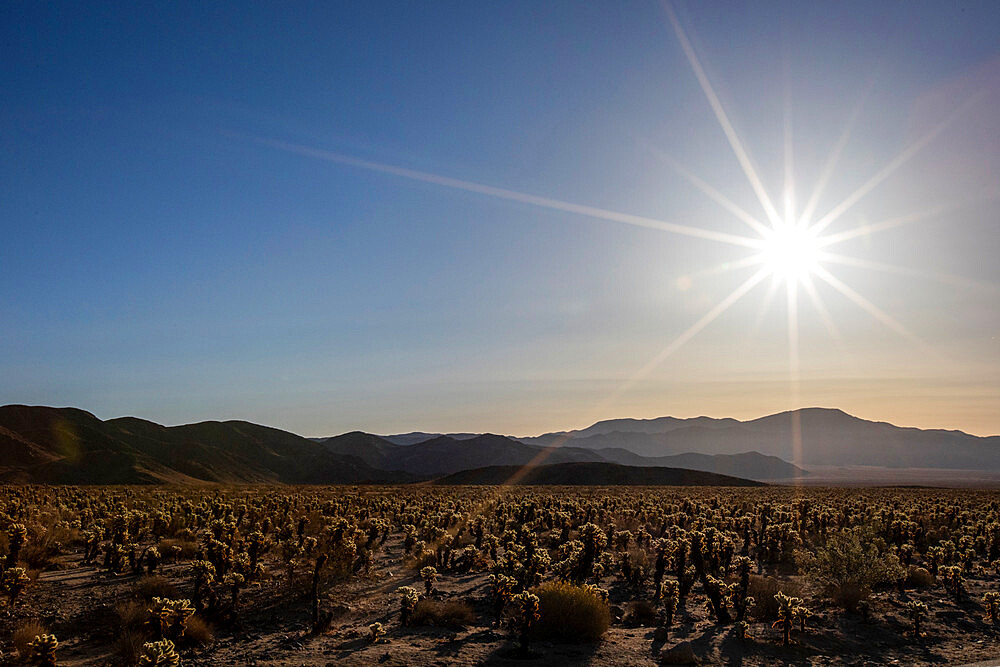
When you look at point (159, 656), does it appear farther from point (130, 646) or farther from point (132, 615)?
point (132, 615)

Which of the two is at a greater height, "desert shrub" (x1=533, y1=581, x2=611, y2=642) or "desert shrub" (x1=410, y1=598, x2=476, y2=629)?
"desert shrub" (x1=533, y1=581, x2=611, y2=642)

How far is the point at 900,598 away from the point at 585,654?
10503 millimetres

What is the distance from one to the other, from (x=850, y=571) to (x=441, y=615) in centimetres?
1054

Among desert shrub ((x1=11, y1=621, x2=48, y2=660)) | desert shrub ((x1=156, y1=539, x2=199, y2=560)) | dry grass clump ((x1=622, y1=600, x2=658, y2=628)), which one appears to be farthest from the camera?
desert shrub ((x1=156, y1=539, x2=199, y2=560))

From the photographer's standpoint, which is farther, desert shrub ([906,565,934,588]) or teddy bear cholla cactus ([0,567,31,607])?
desert shrub ([906,565,934,588])

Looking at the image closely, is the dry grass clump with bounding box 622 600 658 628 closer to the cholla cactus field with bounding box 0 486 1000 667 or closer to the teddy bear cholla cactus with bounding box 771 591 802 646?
the cholla cactus field with bounding box 0 486 1000 667

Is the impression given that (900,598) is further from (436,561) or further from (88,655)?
(88,655)

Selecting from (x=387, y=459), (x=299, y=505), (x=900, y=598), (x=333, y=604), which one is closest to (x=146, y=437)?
(x=387, y=459)

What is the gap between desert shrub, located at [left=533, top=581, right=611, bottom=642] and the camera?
11031 millimetres

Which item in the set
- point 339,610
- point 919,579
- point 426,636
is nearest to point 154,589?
point 339,610

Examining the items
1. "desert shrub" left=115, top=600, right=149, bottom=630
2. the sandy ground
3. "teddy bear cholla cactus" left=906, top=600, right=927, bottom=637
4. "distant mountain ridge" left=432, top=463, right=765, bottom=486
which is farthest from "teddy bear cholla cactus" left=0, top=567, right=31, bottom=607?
"distant mountain ridge" left=432, top=463, right=765, bottom=486

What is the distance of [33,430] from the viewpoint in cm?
8919

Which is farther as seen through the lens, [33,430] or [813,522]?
[33,430]

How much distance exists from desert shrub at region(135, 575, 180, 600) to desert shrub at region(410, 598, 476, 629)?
511cm
